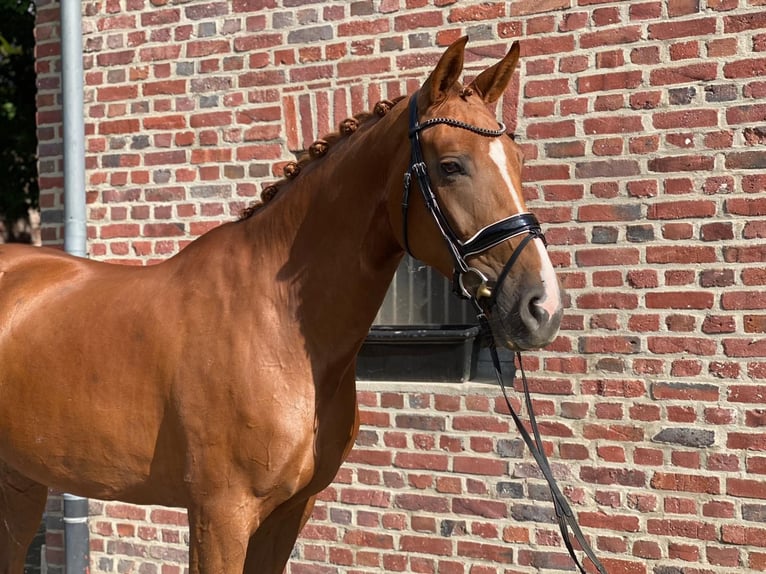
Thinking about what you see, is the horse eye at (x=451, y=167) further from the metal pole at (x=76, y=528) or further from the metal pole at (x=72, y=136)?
the metal pole at (x=76, y=528)

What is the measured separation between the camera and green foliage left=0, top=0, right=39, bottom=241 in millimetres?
10203

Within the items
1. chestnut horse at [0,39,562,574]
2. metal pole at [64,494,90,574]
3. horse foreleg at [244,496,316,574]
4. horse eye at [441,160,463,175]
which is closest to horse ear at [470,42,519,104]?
chestnut horse at [0,39,562,574]

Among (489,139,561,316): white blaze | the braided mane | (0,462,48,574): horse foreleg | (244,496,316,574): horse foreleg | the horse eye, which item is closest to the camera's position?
(489,139,561,316): white blaze

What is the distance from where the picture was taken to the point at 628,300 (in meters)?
3.47

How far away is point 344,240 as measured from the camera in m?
2.43

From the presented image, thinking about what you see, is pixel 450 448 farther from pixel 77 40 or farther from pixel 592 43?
pixel 77 40

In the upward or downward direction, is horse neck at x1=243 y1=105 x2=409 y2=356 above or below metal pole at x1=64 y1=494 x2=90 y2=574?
above

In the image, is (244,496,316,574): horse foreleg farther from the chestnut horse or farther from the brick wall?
the brick wall

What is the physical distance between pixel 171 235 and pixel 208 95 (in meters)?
0.73

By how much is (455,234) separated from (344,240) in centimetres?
38

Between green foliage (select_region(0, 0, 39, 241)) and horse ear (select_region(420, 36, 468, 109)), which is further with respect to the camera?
green foliage (select_region(0, 0, 39, 241))

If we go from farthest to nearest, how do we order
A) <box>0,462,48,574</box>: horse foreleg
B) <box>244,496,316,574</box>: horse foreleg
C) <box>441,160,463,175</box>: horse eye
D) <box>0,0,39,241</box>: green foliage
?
<box>0,0,39,241</box>: green foliage
<box>0,462,48,574</box>: horse foreleg
<box>244,496,316,574</box>: horse foreleg
<box>441,160,463,175</box>: horse eye

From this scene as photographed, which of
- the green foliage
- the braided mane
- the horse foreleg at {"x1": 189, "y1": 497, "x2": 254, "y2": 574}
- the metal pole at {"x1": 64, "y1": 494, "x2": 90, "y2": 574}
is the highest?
the green foliage

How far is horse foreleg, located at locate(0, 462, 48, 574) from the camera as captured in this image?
3170 mm
